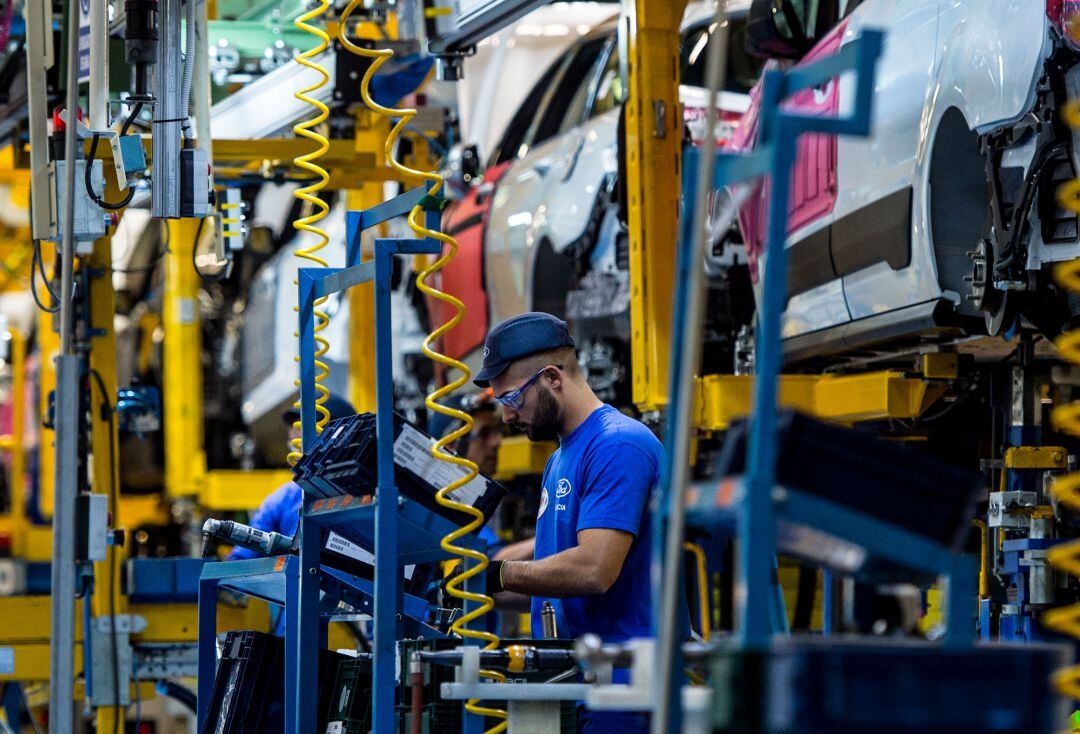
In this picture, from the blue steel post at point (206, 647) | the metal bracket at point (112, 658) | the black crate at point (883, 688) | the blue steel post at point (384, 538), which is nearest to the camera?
the black crate at point (883, 688)

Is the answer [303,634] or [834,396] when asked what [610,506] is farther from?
[834,396]

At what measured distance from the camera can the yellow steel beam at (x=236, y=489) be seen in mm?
13031

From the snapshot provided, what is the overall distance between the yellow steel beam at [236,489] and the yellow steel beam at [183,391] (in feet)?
0.46

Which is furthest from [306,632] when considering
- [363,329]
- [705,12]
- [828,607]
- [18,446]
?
[18,446]

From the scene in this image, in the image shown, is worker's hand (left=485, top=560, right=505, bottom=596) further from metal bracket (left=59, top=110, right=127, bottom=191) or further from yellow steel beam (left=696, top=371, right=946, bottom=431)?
yellow steel beam (left=696, top=371, right=946, bottom=431)

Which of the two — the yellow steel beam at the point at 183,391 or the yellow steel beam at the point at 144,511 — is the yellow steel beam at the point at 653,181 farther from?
the yellow steel beam at the point at 144,511

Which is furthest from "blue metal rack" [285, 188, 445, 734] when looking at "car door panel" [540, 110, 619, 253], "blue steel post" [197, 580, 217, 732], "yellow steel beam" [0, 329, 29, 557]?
"yellow steel beam" [0, 329, 29, 557]

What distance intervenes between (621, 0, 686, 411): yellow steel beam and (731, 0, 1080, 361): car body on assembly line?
1.50 ft

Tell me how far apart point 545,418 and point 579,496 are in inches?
9.1

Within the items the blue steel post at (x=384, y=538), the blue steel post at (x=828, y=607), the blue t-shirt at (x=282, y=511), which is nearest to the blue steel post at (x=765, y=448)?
the blue steel post at (x=384, y=538)

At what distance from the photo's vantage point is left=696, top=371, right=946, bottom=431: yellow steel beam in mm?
6094

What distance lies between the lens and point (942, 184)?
5.16m

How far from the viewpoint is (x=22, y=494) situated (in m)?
17.9

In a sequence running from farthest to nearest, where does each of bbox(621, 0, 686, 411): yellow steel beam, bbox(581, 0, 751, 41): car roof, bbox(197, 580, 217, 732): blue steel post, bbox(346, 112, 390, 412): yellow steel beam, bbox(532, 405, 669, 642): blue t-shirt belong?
bbox(346, 112, 390, 412): yellow steel beam, bbox(581, 0, 751, 41): car roof, bbox(621, 0, 686, 411): yellow steel beam, bbox(197, 580, 217, 732): blue steel post, bbox(532, 405, 669, 642): blue t-shirt
